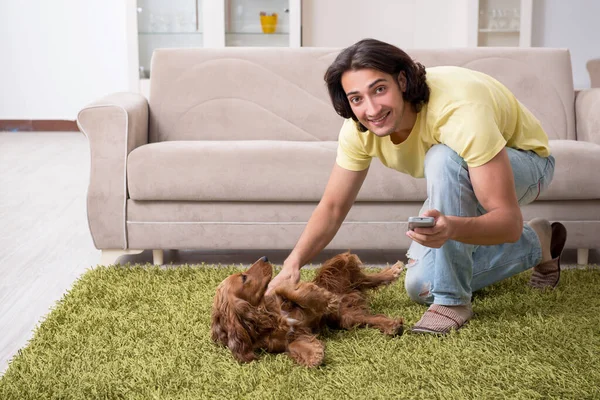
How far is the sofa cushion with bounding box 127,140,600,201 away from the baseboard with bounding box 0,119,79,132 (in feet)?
15.0

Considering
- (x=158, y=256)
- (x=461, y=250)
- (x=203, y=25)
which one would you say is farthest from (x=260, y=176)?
(x=203, y=25)

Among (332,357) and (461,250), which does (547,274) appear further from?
(332,357)

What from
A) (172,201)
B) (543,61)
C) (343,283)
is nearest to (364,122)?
(343,283)

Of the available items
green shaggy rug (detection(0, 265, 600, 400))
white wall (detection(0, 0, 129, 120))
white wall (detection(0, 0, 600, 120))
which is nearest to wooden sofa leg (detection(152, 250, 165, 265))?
green shaggy rug (detection(0, 265, 600, 400))

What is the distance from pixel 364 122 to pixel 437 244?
36cm

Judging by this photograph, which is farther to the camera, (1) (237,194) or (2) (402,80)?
(1) (237,194)

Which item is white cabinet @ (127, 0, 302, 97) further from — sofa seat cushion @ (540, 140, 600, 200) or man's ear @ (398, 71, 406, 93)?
man's ear @ (398, 71, 406, 93)

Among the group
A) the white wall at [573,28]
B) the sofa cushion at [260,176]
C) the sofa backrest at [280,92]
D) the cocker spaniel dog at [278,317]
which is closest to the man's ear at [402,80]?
the cocker spaniel dog at [278,317]

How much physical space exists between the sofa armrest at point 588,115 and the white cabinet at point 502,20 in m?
2.10

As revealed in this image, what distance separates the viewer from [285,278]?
5.98ft

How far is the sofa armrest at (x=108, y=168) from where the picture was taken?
8.57ft

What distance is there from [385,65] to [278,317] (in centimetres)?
64

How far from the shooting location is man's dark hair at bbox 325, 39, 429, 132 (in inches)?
66.0

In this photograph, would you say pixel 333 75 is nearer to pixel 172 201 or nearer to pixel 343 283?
pixel 343 283
